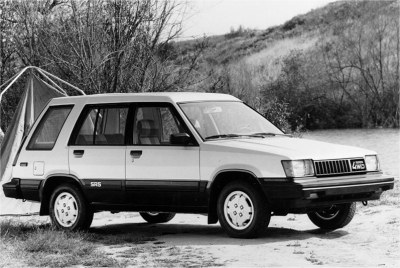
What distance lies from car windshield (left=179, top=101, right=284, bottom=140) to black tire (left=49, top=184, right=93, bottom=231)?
199 centimetres

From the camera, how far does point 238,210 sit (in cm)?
1100

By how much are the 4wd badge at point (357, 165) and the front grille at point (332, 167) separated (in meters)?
0.07

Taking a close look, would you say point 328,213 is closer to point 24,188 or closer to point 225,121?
point 225,121

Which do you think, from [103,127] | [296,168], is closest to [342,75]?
[103,127]

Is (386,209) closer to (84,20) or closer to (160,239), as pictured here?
(160,239)

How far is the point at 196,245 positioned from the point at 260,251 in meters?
1.08

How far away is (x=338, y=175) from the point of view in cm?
1110

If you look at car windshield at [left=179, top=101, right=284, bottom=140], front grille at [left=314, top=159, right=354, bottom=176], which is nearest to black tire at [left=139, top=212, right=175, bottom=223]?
car windshield at [left=179, top=101, right=284, bottom=140]

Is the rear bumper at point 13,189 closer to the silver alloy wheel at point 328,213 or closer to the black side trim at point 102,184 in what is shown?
the black side trim at point 102,184

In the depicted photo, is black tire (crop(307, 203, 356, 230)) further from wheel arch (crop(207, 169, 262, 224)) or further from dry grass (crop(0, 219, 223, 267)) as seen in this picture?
dry grass (crop(0, 219, 223, 267))

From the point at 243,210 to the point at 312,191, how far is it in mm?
896

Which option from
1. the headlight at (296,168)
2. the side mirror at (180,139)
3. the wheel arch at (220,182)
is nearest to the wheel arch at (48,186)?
the side mirror at (180,139)

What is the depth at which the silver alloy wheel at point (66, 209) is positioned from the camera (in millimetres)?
12477

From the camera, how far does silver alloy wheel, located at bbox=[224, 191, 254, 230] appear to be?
10.9 metres
